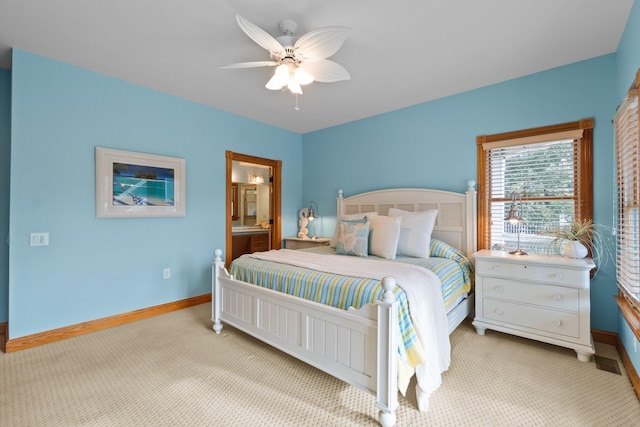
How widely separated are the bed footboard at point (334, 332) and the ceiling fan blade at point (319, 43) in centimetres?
154

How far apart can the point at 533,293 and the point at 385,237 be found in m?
1.30

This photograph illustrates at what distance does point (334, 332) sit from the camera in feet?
6.03

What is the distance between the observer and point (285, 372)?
2.08 m

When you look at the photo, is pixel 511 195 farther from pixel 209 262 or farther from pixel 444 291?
pixel 209 262

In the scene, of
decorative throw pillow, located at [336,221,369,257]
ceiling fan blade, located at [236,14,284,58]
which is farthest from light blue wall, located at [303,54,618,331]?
ceiling fan blade, located at [236,14,284,58]

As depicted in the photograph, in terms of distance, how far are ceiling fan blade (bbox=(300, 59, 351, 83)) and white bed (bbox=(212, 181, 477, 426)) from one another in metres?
1.61

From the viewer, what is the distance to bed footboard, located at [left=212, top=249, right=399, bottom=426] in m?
1.54

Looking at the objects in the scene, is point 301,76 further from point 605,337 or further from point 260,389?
point 605,337

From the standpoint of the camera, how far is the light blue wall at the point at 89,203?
2420 millimetres

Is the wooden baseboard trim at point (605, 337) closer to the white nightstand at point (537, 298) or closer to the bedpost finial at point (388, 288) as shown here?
the white nightstand at point (537, 298)

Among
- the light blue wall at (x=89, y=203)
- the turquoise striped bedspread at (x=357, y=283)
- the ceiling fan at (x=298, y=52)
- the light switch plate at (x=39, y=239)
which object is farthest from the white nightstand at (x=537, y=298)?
the light switch plate at (x=39, y=239)

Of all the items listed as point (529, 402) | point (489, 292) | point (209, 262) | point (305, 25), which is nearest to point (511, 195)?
point (489, 292)

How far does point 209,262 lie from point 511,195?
3.66m

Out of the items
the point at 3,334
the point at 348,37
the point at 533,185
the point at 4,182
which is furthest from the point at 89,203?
the point at 533,185
